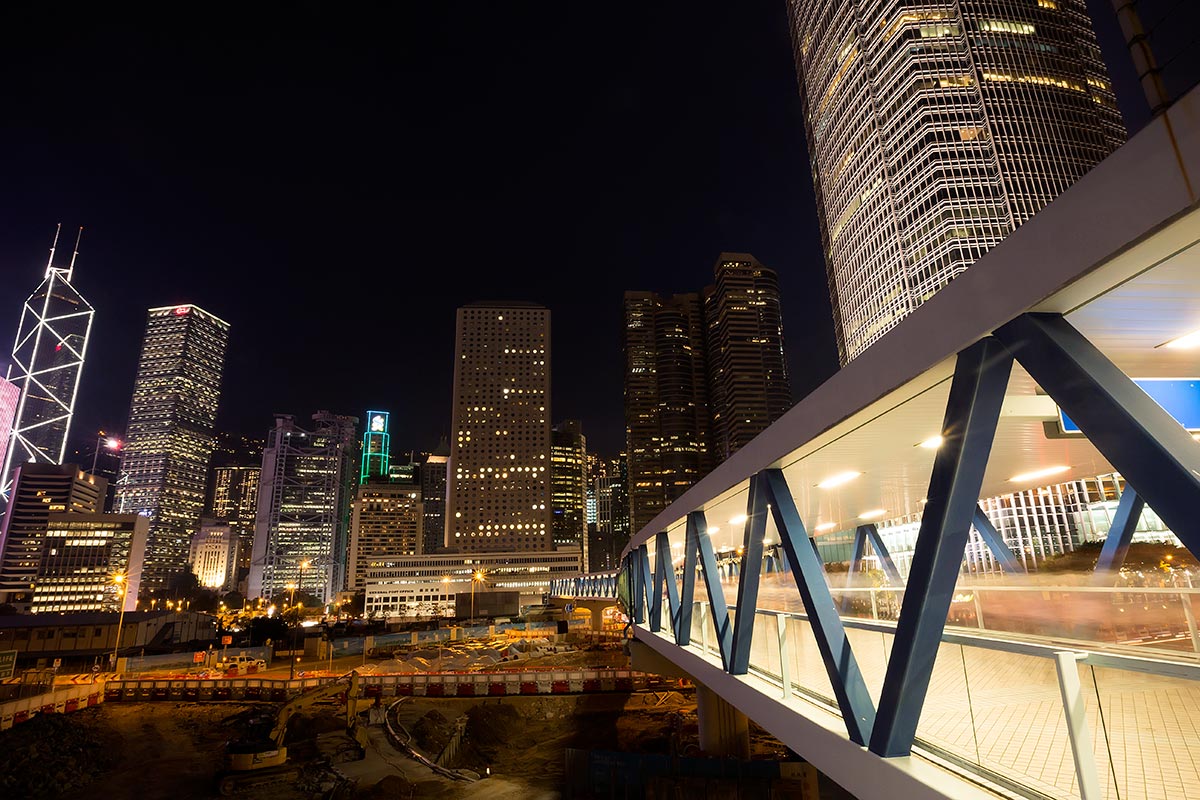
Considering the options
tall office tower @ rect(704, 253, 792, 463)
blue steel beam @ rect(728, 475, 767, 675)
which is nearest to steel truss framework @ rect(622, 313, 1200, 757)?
blue steel beam @ rect(728, 475, 767, 675)

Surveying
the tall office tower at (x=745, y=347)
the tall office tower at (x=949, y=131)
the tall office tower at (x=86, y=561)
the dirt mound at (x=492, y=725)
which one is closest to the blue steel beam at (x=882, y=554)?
the dirt mound at (x=492, y=725)

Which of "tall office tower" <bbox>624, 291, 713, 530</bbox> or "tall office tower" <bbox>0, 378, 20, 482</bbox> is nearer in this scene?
"tall office tower" <bbox>0, 378, 20, 482</bbox>

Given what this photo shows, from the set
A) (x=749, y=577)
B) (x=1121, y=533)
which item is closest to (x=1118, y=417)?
(x=749, y=577)

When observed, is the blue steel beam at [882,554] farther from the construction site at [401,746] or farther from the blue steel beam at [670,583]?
the construction site at [401,746]

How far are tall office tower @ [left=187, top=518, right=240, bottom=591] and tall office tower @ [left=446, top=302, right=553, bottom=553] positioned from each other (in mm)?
93945

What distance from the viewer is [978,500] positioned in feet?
Answer: 12.7

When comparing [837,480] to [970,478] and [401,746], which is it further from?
[401,746]

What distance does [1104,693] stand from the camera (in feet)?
9.32

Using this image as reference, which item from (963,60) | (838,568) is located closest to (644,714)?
(838,568)

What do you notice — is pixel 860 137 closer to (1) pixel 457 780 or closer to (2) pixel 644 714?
(2) pixel 644 714

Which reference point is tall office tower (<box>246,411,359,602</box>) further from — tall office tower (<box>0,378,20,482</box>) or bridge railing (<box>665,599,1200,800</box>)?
bridge railing (<box>665,599,1200,800</box>)

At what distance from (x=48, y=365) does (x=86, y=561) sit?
63.0 metres

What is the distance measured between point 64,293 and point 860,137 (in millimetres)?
168997

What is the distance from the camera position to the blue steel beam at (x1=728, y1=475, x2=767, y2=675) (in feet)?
22.2
